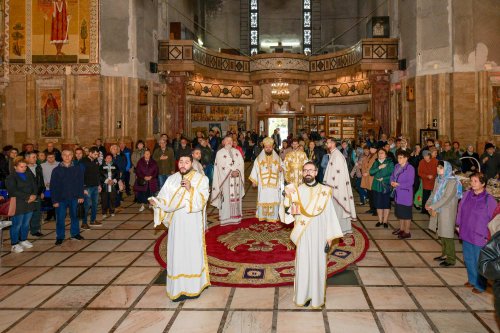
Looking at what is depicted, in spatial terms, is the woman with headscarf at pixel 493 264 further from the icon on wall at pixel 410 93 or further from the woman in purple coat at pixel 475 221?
the icon on wall at pixel 410 93

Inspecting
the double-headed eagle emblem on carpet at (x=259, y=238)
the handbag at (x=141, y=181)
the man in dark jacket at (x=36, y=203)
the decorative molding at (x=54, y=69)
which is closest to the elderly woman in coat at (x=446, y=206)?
the double-headed eagle emblem on carpet at (x=259, y=238)

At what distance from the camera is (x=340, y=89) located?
82.1ft

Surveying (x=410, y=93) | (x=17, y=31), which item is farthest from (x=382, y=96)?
(x=17, y=31)

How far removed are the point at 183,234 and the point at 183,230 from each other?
52mm

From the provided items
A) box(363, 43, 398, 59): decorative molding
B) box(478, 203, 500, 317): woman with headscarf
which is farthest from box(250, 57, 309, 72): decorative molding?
box(478, 203, 500, 317): woman with headscarf

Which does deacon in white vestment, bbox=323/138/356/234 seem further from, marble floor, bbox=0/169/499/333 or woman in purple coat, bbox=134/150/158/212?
woman in purple coat, bbox=134/150/158/212

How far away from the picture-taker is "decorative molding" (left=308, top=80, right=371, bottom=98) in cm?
2348

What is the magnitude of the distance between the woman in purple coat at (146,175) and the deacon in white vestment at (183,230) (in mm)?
5538

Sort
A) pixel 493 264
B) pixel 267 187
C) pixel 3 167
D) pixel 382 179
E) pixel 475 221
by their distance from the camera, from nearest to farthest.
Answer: pixel 493 264, pixel 475 221, pixel 382 179, pixel 267 187, pixel 3 167

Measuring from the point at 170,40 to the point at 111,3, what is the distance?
13.4ft

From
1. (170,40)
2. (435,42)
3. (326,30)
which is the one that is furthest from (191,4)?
(435,42)

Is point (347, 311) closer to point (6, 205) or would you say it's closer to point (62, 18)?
point (6, 205)

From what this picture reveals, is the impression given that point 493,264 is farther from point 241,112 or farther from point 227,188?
point 241,112

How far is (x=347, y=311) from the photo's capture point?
522cm
